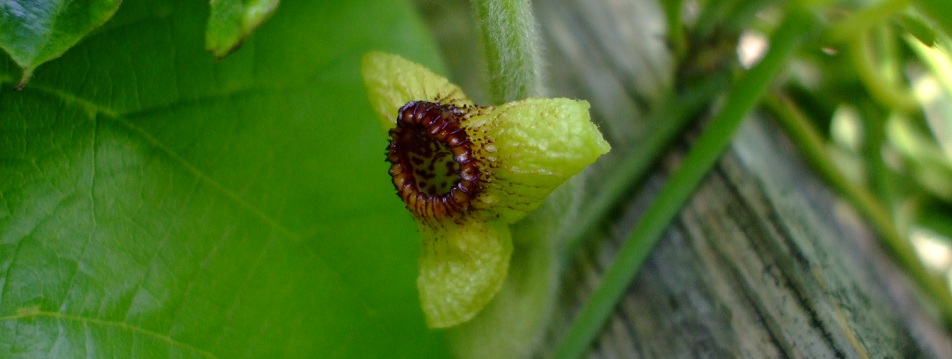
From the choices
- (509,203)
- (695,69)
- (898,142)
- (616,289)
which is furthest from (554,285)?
(898,142)

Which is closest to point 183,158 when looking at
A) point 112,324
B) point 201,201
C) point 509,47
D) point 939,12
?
point 201,201

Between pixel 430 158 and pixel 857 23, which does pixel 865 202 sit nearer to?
pixel 857 23

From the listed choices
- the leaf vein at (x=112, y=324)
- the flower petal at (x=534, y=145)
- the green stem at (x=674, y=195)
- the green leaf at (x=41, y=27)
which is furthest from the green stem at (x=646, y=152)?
the green leaf at (x=41, y=27)

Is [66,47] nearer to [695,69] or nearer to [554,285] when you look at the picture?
[554,285]

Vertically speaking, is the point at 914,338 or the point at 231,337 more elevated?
the point at 914,338

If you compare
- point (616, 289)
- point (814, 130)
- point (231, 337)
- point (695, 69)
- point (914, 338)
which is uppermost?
point (814, 130)
